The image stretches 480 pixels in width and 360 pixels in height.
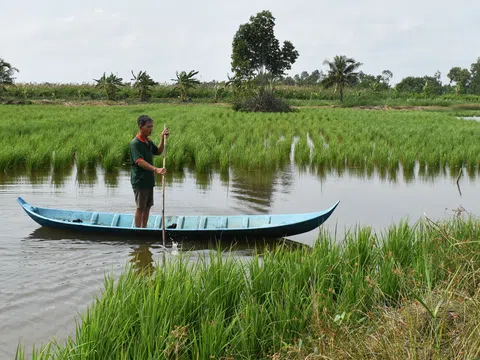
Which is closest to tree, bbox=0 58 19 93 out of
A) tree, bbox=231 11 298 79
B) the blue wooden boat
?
tree, bbox=231 11 298 79

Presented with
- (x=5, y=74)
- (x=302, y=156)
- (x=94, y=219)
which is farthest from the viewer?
(x=5, y=74)

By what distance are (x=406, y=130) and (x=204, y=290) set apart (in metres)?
14.2

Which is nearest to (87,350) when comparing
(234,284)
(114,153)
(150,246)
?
(234,284)

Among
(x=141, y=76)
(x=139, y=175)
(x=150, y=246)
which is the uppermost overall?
(x=141, y=76)

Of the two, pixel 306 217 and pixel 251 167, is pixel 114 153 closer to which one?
pixel 251 167

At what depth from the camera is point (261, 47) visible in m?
51.4

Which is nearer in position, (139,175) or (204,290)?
(204,290)

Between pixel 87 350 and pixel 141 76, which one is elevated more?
pixel 141 76

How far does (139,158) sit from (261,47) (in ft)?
156

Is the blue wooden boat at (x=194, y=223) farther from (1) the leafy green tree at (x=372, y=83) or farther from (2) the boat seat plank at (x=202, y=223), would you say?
(1) the leafy green tree at (x=372, y=83)

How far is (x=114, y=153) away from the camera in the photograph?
10.3 meters

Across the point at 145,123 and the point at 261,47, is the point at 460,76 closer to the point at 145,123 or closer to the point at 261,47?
the point at 261,47

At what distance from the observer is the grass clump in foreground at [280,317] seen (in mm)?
2488

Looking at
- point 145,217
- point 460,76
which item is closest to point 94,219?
point 145,217
